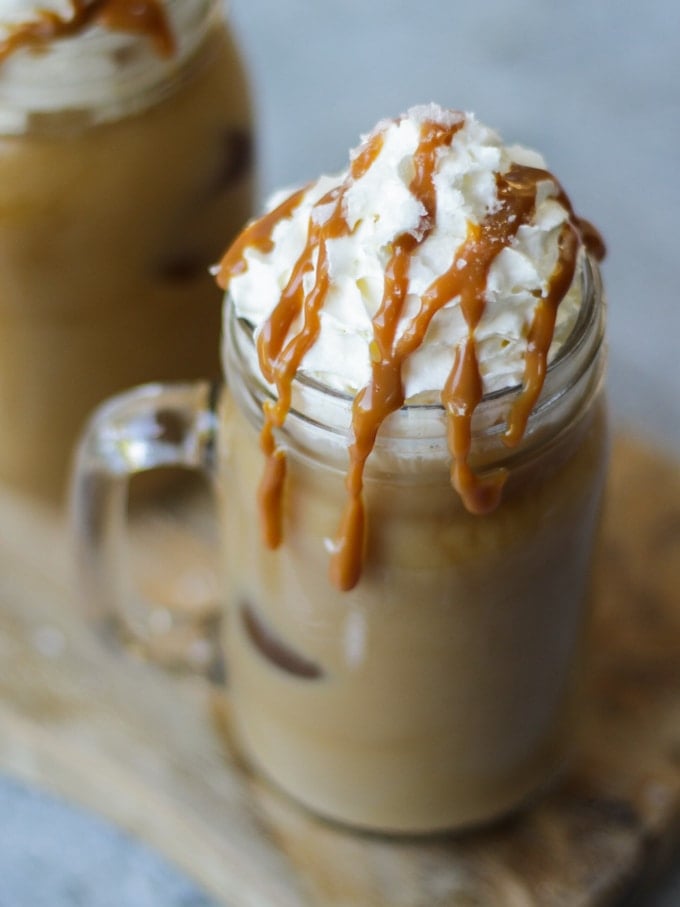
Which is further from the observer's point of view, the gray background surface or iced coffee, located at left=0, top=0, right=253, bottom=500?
the gray background surface

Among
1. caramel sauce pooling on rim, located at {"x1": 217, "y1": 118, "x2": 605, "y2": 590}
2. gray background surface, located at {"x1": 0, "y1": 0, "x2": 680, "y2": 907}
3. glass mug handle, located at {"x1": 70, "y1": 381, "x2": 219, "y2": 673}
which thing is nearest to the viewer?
caramel sauce pooling on rim, located at {"x1": 217, "y1": 118, "x2": 605, "y2": 590}

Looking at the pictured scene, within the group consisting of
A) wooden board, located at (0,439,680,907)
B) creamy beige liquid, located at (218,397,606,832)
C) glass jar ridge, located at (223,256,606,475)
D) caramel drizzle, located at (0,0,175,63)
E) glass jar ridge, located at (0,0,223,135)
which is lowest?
wooden board, located at (0,439,680,907)

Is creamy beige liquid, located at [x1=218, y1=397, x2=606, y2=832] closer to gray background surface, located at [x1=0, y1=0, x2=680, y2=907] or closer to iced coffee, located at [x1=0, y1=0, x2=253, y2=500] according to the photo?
iced coffee, located at [x1=0, y1=0, x2=253, y2=500]

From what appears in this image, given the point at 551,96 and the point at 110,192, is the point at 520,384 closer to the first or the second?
the point at 110,192

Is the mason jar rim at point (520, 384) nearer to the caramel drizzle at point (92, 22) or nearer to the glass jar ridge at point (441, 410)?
the glass jar ridge at point (441, 410)

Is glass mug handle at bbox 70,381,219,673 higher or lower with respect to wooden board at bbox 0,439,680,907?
higher

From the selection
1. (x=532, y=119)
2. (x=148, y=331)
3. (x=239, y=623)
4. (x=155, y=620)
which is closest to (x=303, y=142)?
(x=532, y=119)

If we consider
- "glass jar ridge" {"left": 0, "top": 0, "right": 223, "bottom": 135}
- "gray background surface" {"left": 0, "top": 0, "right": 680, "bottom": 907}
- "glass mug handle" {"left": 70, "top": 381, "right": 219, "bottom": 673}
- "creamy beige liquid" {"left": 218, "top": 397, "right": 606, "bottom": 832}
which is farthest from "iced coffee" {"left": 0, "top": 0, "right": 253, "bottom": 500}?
"gray background surface" {"left": 0, "top": 0, "right": 680, "bottom": 907}
